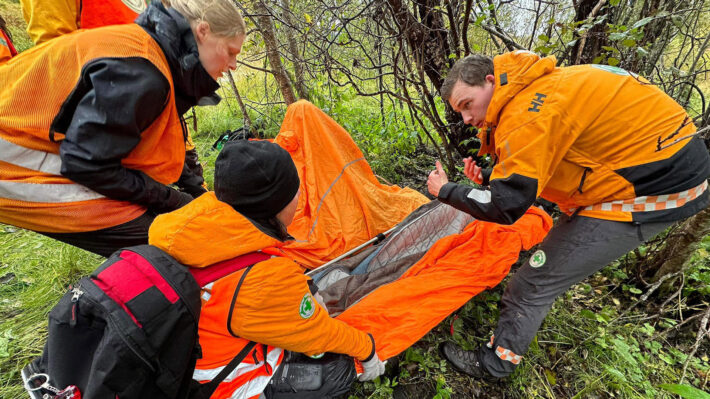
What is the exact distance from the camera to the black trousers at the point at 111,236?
1.54 metres

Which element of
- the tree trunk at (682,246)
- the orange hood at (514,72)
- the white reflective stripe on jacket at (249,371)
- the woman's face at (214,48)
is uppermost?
the woman's face at (214,48)

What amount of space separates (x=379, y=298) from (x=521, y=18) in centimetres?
395

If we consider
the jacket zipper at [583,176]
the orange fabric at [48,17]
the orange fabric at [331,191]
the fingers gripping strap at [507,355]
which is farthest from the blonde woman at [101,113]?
the fingers gripping strap at [507,355]

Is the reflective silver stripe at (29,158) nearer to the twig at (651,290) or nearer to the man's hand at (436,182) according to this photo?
the man's hand at (436,182)

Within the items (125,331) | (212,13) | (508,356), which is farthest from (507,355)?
(212,13)

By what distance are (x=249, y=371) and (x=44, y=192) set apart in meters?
1.21

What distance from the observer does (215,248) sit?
107 centimetres

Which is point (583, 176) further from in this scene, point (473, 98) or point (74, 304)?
point (74, 304)

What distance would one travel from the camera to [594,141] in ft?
4.98

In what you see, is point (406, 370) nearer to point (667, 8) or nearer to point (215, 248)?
point (215, 248)

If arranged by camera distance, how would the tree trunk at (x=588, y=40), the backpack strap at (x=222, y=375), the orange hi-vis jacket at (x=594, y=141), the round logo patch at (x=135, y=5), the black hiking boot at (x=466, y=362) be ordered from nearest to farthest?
the backpack strap at (x=222, y=375) < the orange hi-vis jacket at (x=594, y=141) < the round logo patch at (x=135, y=5) < the black hiking boot at (x=466, y=362) < the tree trunk at (x=588, y=40)

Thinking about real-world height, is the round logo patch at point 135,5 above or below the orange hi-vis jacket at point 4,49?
above

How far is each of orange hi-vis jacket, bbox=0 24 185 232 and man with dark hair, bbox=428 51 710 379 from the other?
1.57 meters

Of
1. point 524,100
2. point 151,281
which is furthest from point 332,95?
point 151,281
